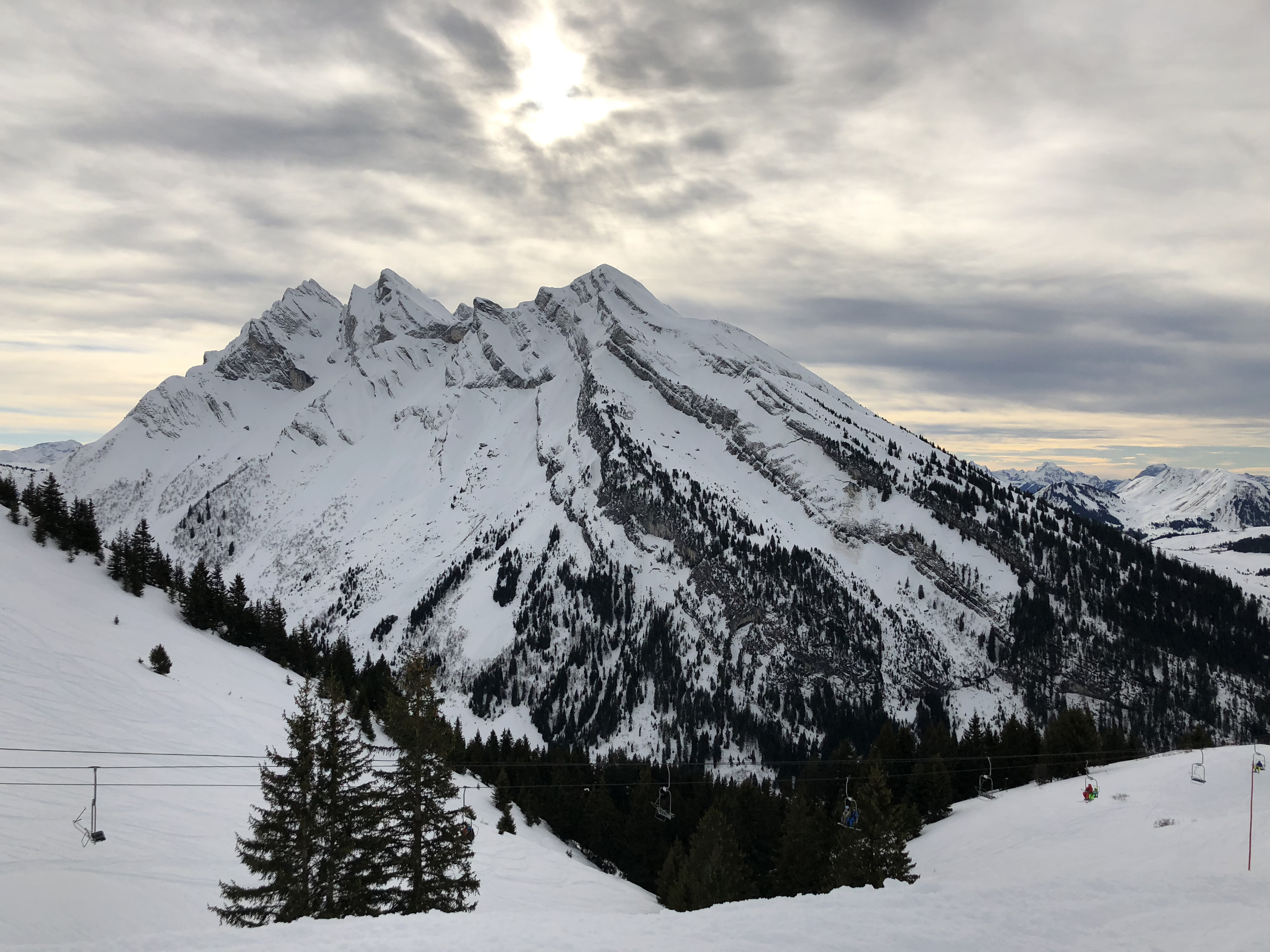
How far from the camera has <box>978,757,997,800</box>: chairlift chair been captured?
185 ft

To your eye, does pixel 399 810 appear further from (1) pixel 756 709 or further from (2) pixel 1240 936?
(1) pixel 756 709

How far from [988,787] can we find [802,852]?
28564mm

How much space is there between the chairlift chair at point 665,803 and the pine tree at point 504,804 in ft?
36.1

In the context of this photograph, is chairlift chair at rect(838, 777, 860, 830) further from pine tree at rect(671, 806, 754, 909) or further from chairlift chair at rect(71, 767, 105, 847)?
chairlift chair at rect(71, 767, 105, 847)

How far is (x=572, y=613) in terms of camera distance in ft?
578

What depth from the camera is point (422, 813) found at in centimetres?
2314

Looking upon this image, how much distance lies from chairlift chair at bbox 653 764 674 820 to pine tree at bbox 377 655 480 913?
2582 cm

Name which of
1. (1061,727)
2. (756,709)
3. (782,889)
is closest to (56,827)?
(782,889)

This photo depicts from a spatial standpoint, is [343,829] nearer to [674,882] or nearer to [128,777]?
[128,777]

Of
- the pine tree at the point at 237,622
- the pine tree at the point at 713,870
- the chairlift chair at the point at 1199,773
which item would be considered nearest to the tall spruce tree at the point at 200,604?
the pine tree at the point at 237,622

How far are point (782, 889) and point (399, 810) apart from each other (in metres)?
34.7

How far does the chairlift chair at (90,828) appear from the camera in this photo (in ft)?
83.2

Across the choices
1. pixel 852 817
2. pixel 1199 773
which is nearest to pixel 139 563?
pixel 852 817

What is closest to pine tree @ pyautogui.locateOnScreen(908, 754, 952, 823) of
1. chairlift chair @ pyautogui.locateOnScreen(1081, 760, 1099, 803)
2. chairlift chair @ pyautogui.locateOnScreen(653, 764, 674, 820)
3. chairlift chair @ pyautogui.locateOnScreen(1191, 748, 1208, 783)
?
chairlift chair @ pyautogui.locateOnScreen(1081, 760, 1099, 803)
